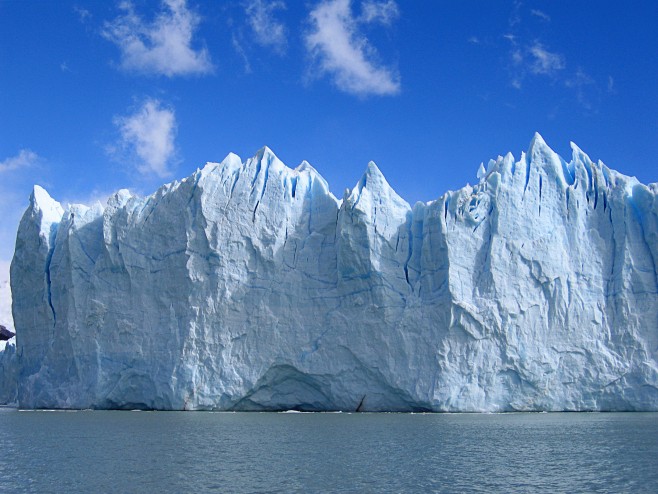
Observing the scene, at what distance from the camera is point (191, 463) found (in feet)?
32.3

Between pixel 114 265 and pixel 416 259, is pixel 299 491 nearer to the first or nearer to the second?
pixel 416 259

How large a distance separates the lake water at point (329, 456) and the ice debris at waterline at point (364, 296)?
2850mm

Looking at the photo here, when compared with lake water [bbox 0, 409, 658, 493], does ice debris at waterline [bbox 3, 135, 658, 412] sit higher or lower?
higher

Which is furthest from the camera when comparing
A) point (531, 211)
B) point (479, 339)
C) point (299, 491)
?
point (531, 211)

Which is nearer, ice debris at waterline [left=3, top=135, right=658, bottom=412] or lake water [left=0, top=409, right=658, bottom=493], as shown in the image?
lake water [left=0, top=409, right=658, bottom=493]

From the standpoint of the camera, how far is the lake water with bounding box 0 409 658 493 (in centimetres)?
835

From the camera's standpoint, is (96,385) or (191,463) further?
(96,385)

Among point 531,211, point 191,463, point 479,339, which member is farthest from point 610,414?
point 191,463

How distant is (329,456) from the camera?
1048 cm

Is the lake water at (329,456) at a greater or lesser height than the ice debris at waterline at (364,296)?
lesser

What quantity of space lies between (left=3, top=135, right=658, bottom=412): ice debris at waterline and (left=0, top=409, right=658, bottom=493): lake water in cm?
285

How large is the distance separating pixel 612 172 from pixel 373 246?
736 centimetres

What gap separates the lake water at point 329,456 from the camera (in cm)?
835

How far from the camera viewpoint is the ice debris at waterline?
19.2 meters
